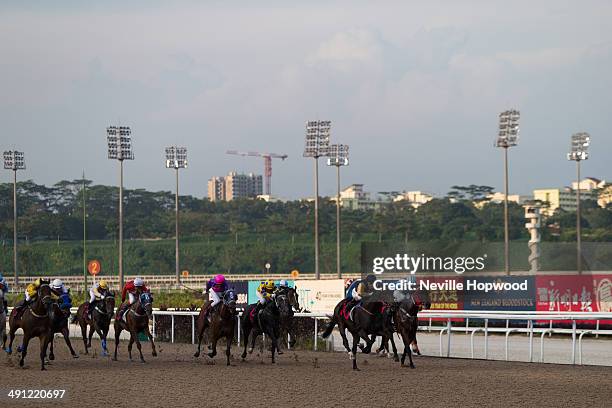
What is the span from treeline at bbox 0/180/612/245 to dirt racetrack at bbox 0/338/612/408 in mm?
56485

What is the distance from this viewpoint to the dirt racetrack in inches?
460

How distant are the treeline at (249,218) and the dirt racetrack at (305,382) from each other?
56.5 meters

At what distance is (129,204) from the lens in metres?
107

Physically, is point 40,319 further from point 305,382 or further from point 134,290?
point 305,382

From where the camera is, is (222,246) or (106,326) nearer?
(106,326)

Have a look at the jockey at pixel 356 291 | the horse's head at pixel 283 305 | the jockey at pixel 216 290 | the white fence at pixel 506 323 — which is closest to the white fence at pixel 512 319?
the white fence at pixel 506 323

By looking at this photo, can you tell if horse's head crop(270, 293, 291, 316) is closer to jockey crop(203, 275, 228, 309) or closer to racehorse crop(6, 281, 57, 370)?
jockey crop(203, 275, 228, 309)

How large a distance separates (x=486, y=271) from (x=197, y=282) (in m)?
27.9

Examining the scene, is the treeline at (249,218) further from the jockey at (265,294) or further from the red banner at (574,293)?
the jockey at (265,294)

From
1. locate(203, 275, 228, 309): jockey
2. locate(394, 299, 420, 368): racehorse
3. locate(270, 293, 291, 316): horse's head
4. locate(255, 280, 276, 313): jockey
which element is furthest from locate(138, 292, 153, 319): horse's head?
locate(394, 299, 420, 368): racehorse

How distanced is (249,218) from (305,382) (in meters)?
94.2

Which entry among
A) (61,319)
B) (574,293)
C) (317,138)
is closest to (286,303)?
(61,319)

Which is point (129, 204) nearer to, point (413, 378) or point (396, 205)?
point (396, 205)

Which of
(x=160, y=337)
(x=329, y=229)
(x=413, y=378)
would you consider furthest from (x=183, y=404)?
(x=329, y=229)
